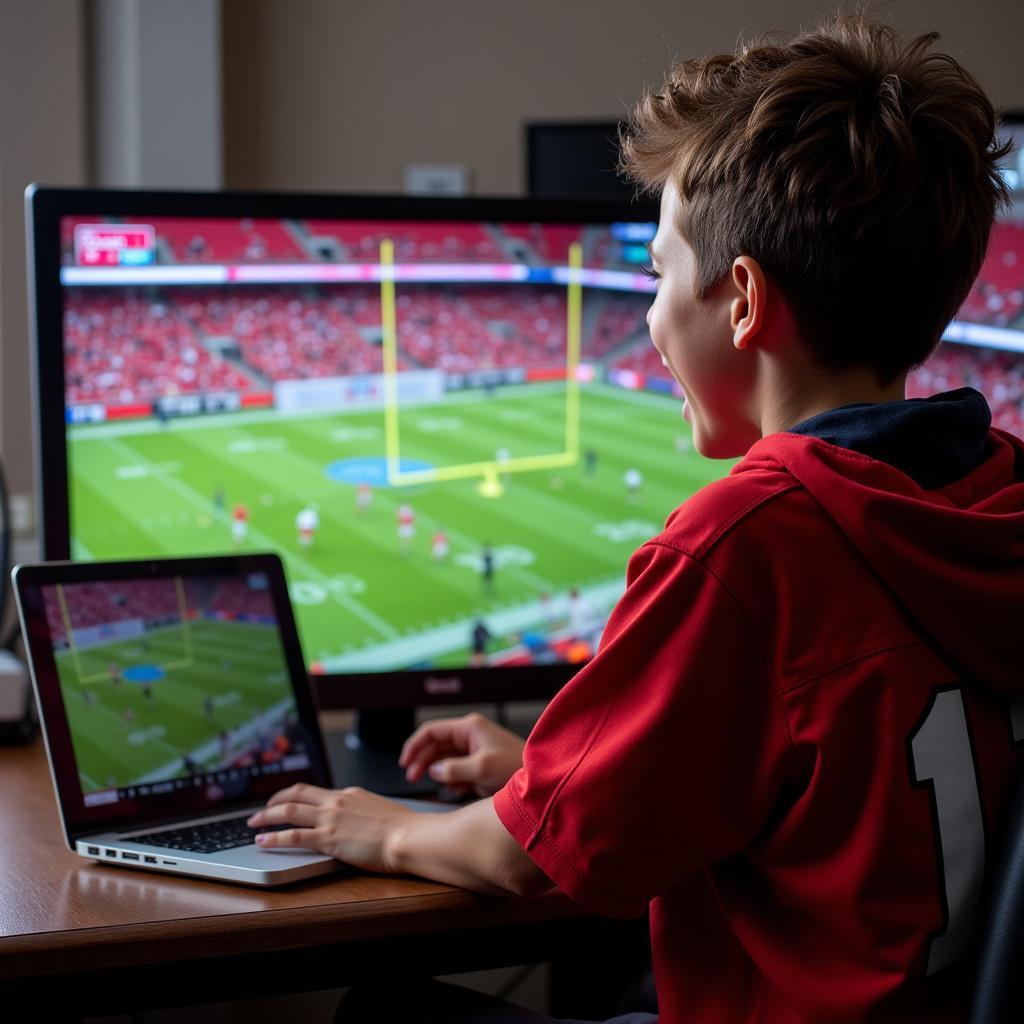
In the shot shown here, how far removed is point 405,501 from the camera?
1.48 m

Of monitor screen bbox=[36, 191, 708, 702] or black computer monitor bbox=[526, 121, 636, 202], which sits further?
black computer monitor bbox=[526, 121, 636, 202]

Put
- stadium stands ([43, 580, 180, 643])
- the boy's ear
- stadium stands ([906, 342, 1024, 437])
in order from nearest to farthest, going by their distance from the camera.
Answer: the boy's ear
stadium stands ([43, 580, 180, 643])
stadium stands ([906, 342, 1024, 437])

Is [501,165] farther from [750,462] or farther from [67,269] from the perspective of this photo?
[750,462]

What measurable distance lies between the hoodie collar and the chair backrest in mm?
227

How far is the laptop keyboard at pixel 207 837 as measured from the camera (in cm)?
108

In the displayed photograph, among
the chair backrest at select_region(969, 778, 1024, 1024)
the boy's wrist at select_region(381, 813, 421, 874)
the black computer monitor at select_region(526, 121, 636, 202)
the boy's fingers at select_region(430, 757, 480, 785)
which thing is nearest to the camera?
the chair backrest at select_region(969, 778, 1024, 1024)

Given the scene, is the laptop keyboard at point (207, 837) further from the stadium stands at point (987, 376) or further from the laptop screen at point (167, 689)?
the stadium stands at point (987, 376)

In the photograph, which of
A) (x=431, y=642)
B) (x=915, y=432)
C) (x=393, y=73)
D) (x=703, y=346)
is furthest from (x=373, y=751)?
(x=393, y=73)

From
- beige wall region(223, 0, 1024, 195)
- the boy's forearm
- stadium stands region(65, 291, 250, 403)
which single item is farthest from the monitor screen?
beige wall region(223, 0, 1024, 195)

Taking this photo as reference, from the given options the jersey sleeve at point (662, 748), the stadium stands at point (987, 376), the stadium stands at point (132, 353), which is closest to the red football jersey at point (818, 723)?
the jersey sleeve at point (662, 748)

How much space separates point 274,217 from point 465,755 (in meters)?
0.63

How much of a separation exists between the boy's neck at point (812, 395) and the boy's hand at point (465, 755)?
0.50m

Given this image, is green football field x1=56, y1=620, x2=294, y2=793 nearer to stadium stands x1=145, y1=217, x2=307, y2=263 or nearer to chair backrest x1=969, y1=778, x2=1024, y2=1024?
stadium stands x1=145, y1=217, x2=307, y2=263

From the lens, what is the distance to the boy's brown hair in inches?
33.9
